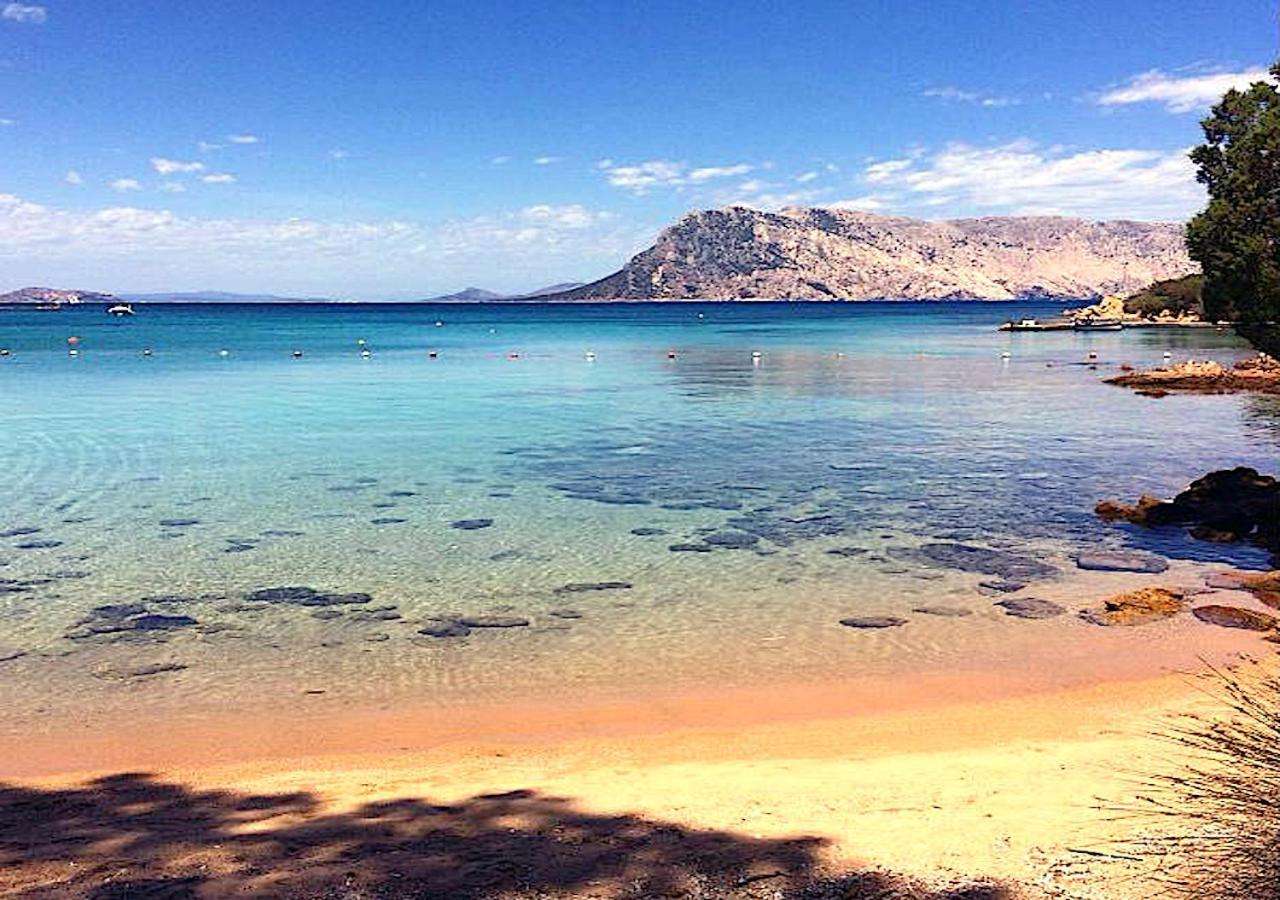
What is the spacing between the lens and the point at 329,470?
30422mm

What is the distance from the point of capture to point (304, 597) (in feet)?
56.9

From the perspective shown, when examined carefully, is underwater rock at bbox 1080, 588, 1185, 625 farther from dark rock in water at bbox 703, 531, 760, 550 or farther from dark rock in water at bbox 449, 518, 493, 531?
dark rock in water at bbox 449, 518, 493, 531

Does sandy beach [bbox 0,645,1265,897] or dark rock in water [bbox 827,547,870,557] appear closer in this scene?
Answer: sandy beach [bbox 0,645,1265,897]

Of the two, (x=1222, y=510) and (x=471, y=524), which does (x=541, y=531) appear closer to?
(x=471, y=524)

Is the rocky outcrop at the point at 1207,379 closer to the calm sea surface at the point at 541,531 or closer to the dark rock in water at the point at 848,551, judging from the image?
the calm sea surface at the point at 541,531

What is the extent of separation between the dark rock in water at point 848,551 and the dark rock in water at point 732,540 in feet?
5.48

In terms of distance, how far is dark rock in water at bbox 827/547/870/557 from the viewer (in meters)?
20.1

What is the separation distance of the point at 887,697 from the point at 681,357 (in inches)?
2975

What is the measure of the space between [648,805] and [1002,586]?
10.6 metres

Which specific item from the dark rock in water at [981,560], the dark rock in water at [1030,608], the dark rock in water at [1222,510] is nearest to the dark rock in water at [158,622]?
the dark rock in water at [981,560]

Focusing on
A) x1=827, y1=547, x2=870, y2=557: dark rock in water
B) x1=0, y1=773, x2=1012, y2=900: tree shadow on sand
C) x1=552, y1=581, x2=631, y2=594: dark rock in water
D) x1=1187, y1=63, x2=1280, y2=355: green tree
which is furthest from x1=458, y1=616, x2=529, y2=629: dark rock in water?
x1=1187, y1=63, x2=1280, y2=355: green tree

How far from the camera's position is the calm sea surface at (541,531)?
1442cm

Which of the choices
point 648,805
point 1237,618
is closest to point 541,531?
point 648,805

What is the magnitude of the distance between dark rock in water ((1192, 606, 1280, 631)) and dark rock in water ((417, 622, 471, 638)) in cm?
1166
